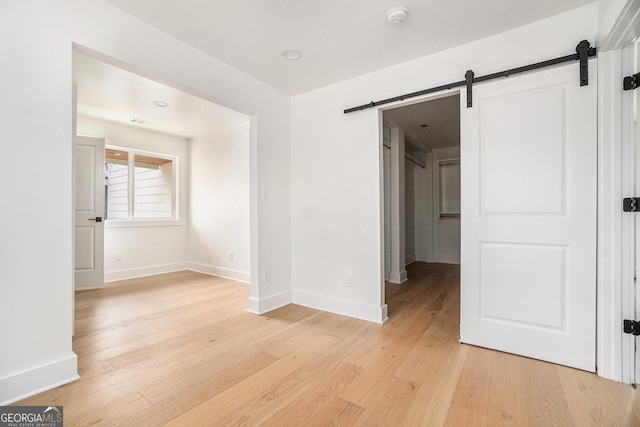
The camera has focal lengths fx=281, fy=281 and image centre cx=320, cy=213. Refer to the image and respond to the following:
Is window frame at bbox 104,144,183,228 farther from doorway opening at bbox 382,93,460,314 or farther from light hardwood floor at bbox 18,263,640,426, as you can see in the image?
doorway opening at bbox 382,93,460,314

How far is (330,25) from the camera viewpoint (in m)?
2.07

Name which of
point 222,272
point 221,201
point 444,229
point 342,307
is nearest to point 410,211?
point 444,229

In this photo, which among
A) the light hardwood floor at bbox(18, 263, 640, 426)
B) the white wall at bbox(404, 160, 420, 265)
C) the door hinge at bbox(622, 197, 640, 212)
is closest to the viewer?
the light hardwood floor at bbox(18, 263, 640, 426)

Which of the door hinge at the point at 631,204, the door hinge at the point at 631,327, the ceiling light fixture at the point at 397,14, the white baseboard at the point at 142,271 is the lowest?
the white baseboard at the point at 142,271

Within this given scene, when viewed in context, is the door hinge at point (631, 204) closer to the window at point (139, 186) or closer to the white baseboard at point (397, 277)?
the white baseboard at point (397, 277)

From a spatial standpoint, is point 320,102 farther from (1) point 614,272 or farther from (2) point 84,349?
(2) point 84,349

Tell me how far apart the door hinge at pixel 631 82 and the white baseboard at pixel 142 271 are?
5.98 meters

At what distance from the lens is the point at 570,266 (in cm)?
189

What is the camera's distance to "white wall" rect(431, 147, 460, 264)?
5.90 m

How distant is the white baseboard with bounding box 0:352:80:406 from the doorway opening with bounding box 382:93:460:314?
3.73 m

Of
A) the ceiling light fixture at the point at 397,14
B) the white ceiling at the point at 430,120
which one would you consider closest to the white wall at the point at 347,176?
the ceiling light fixture at the point at 397,14

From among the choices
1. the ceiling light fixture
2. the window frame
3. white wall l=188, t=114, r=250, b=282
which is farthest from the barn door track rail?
the window frame

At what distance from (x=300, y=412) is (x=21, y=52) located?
2490 millimetres

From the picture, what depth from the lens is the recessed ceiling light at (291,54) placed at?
242 cm
